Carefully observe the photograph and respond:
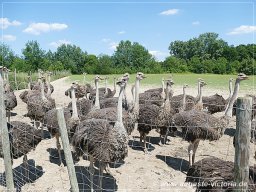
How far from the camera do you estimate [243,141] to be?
9.62ft

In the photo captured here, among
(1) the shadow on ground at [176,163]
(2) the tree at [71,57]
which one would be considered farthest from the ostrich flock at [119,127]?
(2) the tree at [71,57]

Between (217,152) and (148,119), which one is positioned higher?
(148,119)

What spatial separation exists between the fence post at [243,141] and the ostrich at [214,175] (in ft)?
2.05

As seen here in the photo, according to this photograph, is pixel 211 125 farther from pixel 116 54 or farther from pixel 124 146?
pixel 116 54

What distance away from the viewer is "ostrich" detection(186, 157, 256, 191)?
12.5 feet

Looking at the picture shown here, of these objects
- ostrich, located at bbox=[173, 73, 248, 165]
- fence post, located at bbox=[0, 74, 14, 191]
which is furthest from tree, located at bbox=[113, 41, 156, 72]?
fence post, located at bbox=[0, 74, 14, 191]

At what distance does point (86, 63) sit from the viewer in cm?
7381

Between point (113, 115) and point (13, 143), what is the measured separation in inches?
88.1

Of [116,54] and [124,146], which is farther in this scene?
[116,54]

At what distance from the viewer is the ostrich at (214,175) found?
12.5 feet

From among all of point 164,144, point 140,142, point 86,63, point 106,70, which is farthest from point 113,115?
point 86,63

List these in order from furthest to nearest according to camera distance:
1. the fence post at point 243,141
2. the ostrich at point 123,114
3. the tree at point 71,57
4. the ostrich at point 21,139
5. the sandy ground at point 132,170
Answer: the tree at point 71,57, the ostrich at point 123,114, the sandy ground at point 132,170, the ostrich at point 21,139, the fence post at point 243,141

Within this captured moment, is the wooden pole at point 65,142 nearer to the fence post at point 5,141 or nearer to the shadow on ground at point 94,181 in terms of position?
the fence post at point 5,141

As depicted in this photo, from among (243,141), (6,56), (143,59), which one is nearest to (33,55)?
(6,56)
